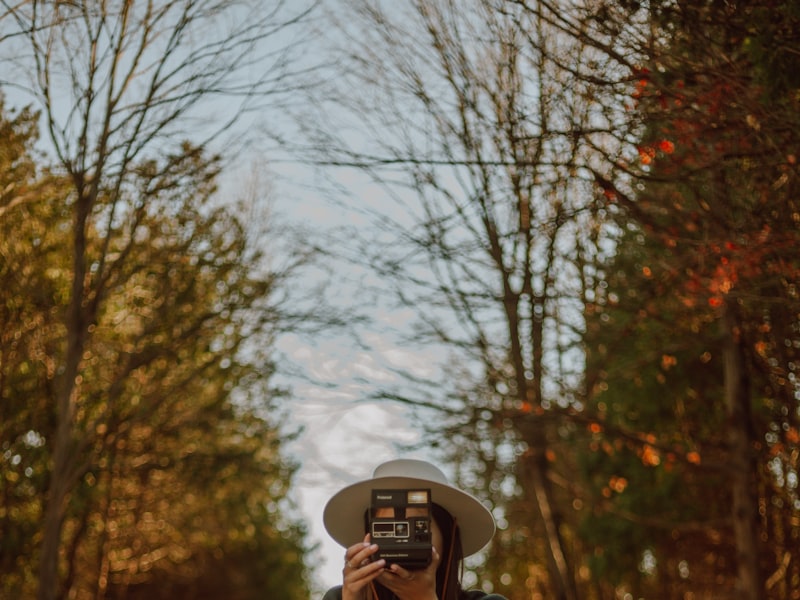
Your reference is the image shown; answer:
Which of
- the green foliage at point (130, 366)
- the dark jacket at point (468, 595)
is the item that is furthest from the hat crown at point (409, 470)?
the green foliage at point (130, 366)

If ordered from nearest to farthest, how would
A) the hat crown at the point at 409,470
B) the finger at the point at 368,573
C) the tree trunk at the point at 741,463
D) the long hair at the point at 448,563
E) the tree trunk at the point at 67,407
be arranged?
the finger at the point at 368,573, the long hair at the point at 448,563, the hat crown at the point at 409,470, the tree trunk at the point at 67,407, the tree trunk at the point at 741,463

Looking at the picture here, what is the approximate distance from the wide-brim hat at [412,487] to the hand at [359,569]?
337 mm

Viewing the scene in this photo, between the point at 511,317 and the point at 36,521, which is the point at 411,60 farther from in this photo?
the point at 36,521

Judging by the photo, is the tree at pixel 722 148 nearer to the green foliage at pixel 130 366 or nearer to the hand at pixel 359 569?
the hand at pixel 359 569

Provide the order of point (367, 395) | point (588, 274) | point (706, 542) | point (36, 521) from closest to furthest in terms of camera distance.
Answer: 1. point (367, 395)
2. point (588, 274)
3. point (36, 521)
4. point (706, 542)

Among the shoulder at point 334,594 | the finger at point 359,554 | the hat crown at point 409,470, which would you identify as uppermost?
the hat crown at point 409,470

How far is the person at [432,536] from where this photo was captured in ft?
10.9

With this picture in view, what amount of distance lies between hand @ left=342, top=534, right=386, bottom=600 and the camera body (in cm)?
4

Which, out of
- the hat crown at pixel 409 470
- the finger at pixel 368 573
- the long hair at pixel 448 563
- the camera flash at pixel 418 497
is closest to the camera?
the finger at pixel 368 573

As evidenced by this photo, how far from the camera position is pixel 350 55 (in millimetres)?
8141

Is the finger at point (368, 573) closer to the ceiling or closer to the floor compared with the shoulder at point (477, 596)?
closer to the ceiling

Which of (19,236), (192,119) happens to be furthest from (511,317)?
(19,236)

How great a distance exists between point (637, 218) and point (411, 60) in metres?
2.84

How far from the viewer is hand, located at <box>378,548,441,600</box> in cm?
334
